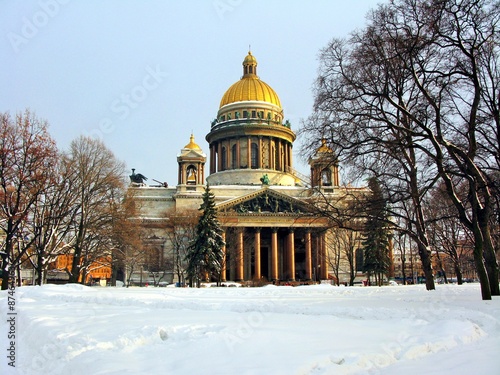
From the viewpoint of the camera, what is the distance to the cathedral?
187 feet

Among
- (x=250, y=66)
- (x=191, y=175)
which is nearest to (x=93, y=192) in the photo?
(x=191, y=175)

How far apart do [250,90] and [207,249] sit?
3967 centimetres

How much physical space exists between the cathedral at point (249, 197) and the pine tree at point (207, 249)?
6551 mm

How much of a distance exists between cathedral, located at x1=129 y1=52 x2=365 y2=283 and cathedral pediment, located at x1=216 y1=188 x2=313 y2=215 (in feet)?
0.38

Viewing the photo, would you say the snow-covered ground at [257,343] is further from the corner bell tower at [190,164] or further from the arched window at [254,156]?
the arched window at [254,156]

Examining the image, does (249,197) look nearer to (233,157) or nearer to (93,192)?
(233,157)

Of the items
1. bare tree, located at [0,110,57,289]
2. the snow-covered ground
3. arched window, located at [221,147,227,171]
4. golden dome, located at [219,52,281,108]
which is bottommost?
the snow-covered ground

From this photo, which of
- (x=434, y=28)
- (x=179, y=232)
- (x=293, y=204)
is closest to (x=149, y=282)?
(x=179, y=232)

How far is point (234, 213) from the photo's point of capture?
58.9m

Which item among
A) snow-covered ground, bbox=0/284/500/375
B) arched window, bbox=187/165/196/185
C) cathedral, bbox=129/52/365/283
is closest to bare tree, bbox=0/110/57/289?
snow-covered ground, bbox=0/284/500/375

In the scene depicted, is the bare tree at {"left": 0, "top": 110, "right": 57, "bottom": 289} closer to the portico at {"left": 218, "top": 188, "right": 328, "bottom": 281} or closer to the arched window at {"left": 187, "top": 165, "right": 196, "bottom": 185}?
the portico at {"left": 218, "top": 188, "right": 328, "bottom": 281}

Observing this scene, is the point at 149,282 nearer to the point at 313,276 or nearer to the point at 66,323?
the point at 313,276

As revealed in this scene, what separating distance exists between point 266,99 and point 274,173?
38.6 ft

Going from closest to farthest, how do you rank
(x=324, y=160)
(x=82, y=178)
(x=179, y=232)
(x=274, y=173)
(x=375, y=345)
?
1. (x=375, y=345)
2. (x=324, y=160)
3. (x=82, y=178)
4. (x=179, y=232)
5. (x=274, y=173)
